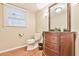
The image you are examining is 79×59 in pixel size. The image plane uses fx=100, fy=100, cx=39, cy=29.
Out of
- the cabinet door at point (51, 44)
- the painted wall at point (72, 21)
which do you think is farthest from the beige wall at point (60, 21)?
the cabinet door at point (51, 44)

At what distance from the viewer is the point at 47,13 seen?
2064mm

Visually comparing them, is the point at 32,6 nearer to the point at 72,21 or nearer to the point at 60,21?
the point at 60,21

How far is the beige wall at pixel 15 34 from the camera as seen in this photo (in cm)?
197

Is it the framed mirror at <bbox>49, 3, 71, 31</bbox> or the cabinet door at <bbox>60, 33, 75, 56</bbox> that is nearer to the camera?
the cabinet door at <bbox>60, 33, 75, 56</bbox>

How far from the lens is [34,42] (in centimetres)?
211

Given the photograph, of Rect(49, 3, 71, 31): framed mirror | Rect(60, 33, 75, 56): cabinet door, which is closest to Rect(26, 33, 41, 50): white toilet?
Rect(49, 3, 71, 31): framed mirror

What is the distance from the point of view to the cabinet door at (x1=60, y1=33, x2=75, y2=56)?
1865 millimetres

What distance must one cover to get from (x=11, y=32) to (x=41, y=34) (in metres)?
0.60

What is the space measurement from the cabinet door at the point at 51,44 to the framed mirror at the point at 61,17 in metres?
0.19

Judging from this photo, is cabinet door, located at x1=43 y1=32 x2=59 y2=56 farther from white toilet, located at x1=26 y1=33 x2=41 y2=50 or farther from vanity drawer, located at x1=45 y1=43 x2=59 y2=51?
white toilet, located at x1=26 y1=33 x2=41 y2=50

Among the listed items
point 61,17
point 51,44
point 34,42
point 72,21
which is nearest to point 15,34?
point 34,42

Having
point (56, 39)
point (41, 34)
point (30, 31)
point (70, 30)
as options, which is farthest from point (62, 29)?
point (30, 31)

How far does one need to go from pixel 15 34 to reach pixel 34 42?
1.39 ft

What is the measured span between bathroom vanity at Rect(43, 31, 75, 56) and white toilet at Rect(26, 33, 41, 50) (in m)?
0.13
